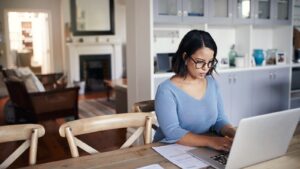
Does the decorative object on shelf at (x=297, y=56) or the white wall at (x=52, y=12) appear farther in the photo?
the white wall at (x=52, y=12)

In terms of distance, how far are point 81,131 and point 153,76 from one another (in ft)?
5.69

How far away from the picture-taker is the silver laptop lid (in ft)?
3.34

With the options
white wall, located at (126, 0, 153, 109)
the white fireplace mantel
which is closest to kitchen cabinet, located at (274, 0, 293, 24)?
white wall, located at (126, 0, 153, 109)

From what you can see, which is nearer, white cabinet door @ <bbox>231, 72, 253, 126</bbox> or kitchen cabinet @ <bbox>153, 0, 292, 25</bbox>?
kitchen cabinet @ <bbox>153, 0, 292, 25</bbox>

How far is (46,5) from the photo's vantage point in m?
7.35

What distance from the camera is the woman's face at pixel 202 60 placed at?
1410mm

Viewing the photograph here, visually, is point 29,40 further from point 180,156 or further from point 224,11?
point 180,156

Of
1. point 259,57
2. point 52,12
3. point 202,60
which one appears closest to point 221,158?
point 202,60

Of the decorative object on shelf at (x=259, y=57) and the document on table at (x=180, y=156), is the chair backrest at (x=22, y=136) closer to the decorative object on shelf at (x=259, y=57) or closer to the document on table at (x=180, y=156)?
the document on table at (x=180, y=156)

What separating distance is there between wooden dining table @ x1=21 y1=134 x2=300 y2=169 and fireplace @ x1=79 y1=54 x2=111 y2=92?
6.38 metres

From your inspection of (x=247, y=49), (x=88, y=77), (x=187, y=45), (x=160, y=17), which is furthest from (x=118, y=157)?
(x=88, y=77)

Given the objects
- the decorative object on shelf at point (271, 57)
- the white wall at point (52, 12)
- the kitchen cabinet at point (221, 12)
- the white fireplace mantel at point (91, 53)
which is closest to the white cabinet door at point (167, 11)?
the kitchen cabinet at point (221, 12)

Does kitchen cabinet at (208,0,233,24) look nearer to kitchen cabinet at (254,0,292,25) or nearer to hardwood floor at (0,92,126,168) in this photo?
kitchen cabinet at (254,0,292,25)

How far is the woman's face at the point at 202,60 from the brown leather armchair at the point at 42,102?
2.99 meters
